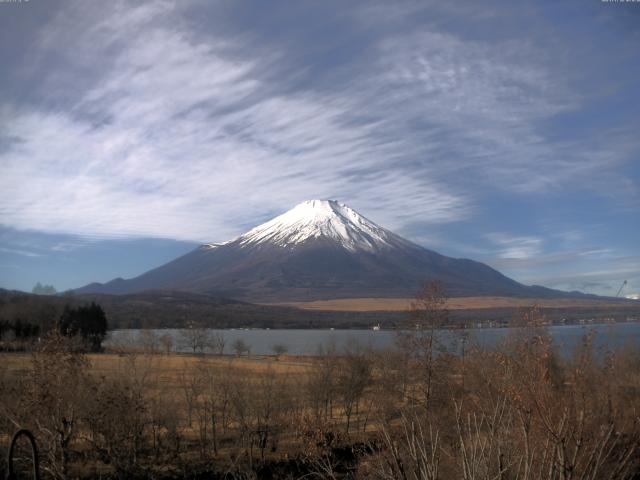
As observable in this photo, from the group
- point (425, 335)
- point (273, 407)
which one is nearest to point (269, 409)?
point (273, 407)

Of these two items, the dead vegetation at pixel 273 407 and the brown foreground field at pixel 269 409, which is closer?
the brown foreground field at pixel 269 409

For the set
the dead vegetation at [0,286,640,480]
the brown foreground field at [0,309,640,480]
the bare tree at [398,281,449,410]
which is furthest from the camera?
the bare tree at [398,281,449,410]

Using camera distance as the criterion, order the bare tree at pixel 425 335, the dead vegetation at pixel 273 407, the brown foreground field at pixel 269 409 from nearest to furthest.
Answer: the brown foreground field at pixel 269 409, the dead vegetation at pixel 273 407, the bare tree at pixel 425 335

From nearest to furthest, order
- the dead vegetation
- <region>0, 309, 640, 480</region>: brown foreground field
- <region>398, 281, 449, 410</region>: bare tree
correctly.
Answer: <region>0, 309, 640, 480</region>: brown foreground field
the dead vegetation
<region>398, 281, 449, 410</region>: bare tree

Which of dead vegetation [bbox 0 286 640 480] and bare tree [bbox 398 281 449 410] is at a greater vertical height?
bare tree [bbox 398 281 449 410]

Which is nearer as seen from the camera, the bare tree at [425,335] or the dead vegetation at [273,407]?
the dead vegetation at [273,407]

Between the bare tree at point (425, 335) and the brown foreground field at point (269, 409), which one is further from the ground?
the bare tree at point (425, 335)

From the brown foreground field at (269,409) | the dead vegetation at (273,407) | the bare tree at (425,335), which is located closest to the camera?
the brown foreground field at (269,409)

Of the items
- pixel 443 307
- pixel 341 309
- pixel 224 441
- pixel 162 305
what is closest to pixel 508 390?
pixel 443 307

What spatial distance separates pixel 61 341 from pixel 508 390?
1653cm

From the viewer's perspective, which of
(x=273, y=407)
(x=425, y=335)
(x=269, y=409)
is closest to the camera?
(x=425, y=335)

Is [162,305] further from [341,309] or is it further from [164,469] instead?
[164,469]

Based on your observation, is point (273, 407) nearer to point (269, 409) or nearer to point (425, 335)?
point (269, 409)

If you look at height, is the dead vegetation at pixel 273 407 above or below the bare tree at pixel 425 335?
below
